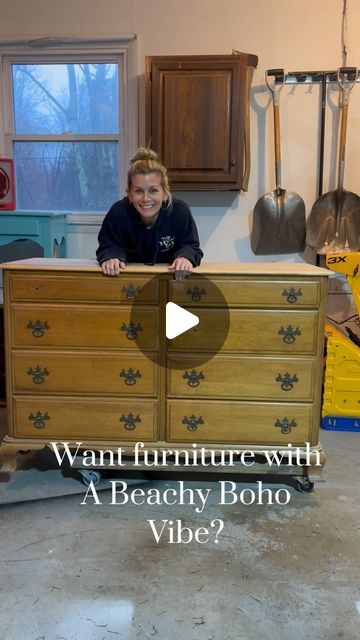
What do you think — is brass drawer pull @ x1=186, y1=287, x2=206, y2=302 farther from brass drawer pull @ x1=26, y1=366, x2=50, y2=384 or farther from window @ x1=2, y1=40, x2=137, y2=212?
window @ x1=2, y1=40, x2=137, y2=212

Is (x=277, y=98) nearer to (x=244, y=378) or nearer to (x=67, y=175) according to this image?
(x=67, y=175)

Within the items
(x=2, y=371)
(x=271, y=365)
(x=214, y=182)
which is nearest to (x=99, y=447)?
(x=271, y=365)

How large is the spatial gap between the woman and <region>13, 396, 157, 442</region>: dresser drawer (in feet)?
1.89

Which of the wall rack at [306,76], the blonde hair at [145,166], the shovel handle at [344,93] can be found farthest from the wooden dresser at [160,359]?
the wall rack at [306,76]

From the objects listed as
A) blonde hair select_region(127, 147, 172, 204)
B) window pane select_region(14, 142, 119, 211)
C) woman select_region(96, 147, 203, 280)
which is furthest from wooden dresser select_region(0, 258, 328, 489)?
window pane select_region(14, 142, 119, 211)

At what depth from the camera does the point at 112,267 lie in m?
2.06

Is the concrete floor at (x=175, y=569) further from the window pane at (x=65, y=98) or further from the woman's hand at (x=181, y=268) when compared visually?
the window pane at (x=65, y=98)

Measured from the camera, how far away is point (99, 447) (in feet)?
7.17

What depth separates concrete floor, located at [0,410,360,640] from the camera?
1483 millimetres

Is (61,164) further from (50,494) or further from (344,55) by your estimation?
(50,494)

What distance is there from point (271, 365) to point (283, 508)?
1.85 feet

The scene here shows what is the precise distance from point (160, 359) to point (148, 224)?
566mm

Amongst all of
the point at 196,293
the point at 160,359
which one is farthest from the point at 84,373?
the point at 196,293
